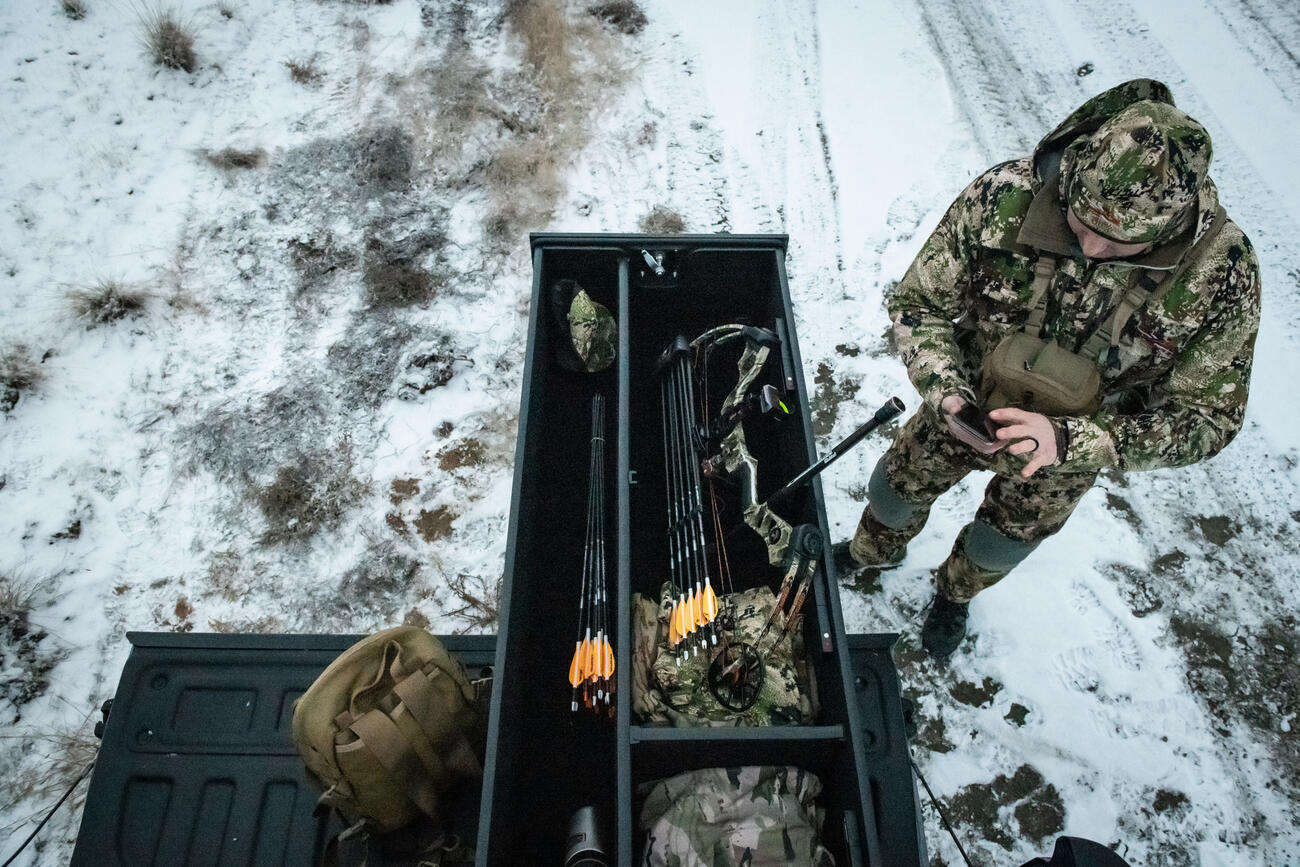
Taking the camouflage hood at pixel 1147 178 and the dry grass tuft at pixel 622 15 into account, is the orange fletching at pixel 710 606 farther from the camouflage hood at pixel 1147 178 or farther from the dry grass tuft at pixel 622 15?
the dry grass tuft at pixel 622 15


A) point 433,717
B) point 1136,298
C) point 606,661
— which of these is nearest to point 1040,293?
point 1136,298

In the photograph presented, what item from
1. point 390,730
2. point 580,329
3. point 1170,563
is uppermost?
point 580,329

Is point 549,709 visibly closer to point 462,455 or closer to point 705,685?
point 705,685

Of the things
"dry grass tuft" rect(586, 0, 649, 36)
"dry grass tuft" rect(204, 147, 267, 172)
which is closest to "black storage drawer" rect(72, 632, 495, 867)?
"dry grass tuft" rect(204, 147, 267, 172)

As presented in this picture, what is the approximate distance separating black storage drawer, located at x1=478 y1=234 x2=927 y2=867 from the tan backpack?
20cm

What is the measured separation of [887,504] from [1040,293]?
109cm

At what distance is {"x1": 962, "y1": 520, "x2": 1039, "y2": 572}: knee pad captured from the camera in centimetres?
279

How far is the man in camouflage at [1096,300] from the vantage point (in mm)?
1895

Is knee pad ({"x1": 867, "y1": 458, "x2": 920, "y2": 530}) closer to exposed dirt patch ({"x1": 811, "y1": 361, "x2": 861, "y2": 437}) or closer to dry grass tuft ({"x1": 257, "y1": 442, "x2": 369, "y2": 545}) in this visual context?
exposed dirt patch ({"x1": 811, "y1": 361, "x2": 861, "y2": 437})

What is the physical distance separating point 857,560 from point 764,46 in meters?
4.37

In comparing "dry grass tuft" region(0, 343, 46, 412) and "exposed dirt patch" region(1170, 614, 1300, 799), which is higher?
"dry grass tuft" region(0, 343, 46, 412)

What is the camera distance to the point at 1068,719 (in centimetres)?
324

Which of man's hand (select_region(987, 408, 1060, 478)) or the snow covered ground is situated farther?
the snow covered ground

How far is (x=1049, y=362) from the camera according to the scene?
89.8 inches
